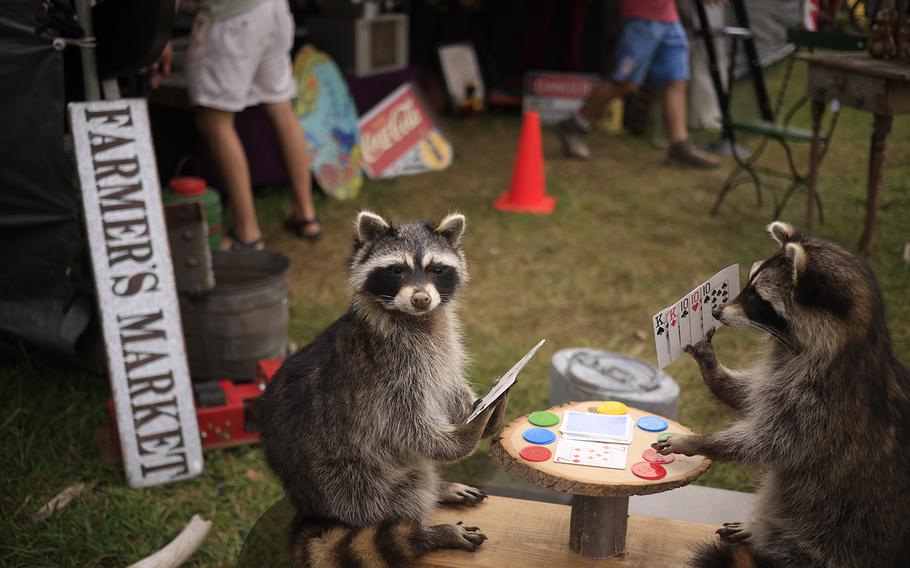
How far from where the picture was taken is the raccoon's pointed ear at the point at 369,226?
8.09 ft

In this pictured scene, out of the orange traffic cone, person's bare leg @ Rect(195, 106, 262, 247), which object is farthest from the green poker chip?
the orange traffic cone

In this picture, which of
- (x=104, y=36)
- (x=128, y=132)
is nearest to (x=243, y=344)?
(x=128, y=132)

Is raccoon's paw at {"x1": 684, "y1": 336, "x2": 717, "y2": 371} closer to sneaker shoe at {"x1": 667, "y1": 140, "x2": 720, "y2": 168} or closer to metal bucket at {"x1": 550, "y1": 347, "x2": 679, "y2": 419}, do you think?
metal bucket at {"x1": 550, "y1": 347, "x2": 679, "y2": 419}

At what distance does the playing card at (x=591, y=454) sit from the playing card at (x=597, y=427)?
0.03 meters

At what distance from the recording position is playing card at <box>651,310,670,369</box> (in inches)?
91.0

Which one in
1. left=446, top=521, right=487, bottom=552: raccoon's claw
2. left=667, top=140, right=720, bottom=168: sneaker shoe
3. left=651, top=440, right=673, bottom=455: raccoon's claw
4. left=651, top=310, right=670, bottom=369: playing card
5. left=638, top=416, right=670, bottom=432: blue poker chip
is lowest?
left=667, top=140, right=720, bottom=168: sneaker shoe

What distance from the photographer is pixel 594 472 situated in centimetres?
233

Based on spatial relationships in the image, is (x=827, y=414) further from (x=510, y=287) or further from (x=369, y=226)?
Result: (x=510, y=287)

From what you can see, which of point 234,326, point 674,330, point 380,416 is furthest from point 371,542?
point 234,326

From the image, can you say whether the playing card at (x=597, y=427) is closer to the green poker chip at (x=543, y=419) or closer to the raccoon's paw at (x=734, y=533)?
the green poker chip at (x=543, y=419)

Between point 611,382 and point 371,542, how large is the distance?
141cm

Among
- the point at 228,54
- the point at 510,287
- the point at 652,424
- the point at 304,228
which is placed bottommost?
the point at 510,287

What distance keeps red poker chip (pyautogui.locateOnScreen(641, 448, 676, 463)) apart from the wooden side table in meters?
3.38

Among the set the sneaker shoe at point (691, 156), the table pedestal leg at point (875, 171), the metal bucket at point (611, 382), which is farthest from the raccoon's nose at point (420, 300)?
the sneaker shoe at point (691, 156)
